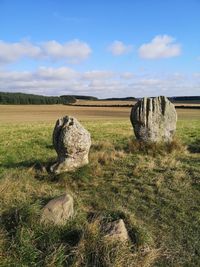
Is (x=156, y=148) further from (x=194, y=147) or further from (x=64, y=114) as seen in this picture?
(x=64, y=114)

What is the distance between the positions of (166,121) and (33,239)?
1183cm

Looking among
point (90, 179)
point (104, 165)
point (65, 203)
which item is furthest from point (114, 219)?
point (104, 165)

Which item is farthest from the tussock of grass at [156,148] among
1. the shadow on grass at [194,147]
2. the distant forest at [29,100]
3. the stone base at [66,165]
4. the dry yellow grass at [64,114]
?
the distant forest at [29,100]

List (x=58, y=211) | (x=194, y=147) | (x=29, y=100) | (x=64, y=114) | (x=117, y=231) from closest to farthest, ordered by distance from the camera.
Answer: (x=117, y=231)
(x=58, y=211)
(x=194, y=147)
(x=64, y=114)
(x=29, y=100)

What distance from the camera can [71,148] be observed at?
13.4m

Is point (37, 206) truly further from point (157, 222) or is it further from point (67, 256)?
point (157, 222)

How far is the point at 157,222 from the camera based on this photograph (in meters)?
9.15

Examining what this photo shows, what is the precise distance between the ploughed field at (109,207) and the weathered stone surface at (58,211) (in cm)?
19

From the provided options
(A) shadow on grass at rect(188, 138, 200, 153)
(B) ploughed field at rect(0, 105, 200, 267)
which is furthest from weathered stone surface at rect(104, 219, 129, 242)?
(A) shadow on grass at rect(188, 138, 200, 153)

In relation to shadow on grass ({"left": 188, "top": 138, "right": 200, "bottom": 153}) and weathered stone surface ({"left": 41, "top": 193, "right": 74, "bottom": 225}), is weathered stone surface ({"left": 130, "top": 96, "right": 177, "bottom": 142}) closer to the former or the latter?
shadow on grass ({"left": 188, "top": 138, "right": 200, "bottom": 153})

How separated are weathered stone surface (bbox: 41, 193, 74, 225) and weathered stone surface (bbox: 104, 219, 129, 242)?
2.87 feet

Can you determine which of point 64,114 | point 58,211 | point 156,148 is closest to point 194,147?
point 156,148

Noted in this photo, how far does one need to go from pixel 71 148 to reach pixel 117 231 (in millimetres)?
6063

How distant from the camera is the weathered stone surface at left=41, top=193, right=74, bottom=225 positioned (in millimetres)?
7757
